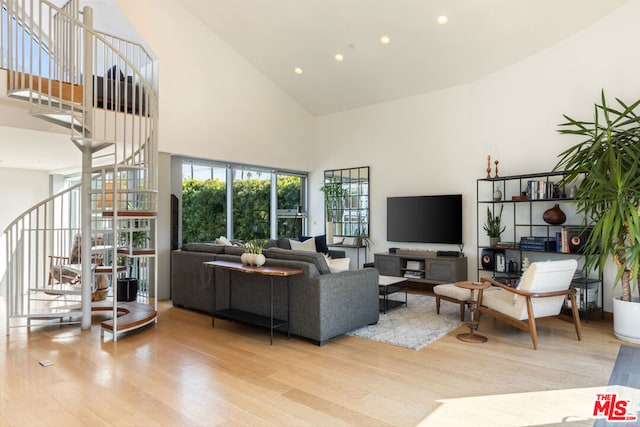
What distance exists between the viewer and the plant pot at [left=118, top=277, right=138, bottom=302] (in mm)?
5445

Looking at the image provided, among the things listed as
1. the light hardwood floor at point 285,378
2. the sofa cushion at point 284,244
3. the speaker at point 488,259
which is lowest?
the light hardwood floor at point 285,378

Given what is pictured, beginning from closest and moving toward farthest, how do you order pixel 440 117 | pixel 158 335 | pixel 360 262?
pixel 158 335, pixel 440 117, pixel 360 262

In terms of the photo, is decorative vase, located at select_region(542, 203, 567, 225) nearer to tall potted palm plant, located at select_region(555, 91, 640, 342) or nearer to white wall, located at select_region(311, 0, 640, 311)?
white wall, located at select_region(311, 0, 640, 311)

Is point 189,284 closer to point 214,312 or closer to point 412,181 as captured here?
point 214,312

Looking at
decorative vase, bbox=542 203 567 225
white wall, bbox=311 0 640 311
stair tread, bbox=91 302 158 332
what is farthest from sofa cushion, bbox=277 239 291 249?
decorative vase, bbox=542 203 567 225

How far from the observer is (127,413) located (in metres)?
2.46

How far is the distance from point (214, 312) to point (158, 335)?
621 millimetres

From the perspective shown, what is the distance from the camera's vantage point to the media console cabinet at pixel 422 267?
20.1 feet

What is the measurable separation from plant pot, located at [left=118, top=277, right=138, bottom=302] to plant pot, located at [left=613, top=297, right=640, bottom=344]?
5936 millimetres

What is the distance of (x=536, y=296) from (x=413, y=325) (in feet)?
4.40

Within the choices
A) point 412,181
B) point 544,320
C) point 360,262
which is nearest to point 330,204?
point 360,262

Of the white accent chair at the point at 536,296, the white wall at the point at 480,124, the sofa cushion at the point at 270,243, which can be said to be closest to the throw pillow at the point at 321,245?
the sofa cushion at the point at 270,243

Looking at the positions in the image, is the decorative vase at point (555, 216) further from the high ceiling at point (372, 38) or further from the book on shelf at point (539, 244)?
the high ceiling at point (372, 38)

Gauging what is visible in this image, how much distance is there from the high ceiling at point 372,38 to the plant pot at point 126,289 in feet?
6.77
